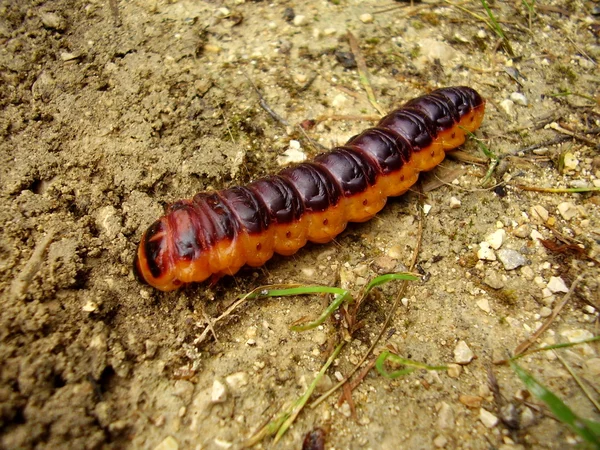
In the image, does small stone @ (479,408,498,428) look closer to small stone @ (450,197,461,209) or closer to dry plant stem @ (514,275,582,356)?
dry plant stem @ (514,275,582,356)

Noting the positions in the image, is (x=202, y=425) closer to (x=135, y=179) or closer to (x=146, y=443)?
(x=146, y=443)

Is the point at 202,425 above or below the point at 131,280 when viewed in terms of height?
below

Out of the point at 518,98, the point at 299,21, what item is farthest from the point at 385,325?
the point at 299,21

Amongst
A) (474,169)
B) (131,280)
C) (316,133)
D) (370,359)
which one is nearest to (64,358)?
(131,280)

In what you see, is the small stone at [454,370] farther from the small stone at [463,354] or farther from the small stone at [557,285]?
the small stone at [557,285]

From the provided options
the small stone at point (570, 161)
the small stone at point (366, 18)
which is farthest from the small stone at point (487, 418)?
the small stone at point (366, 18)

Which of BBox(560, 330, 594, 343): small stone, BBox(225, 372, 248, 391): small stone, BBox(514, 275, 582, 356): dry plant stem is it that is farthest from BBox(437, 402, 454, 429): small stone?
BBox(225, 372, 248, 391): small stone
